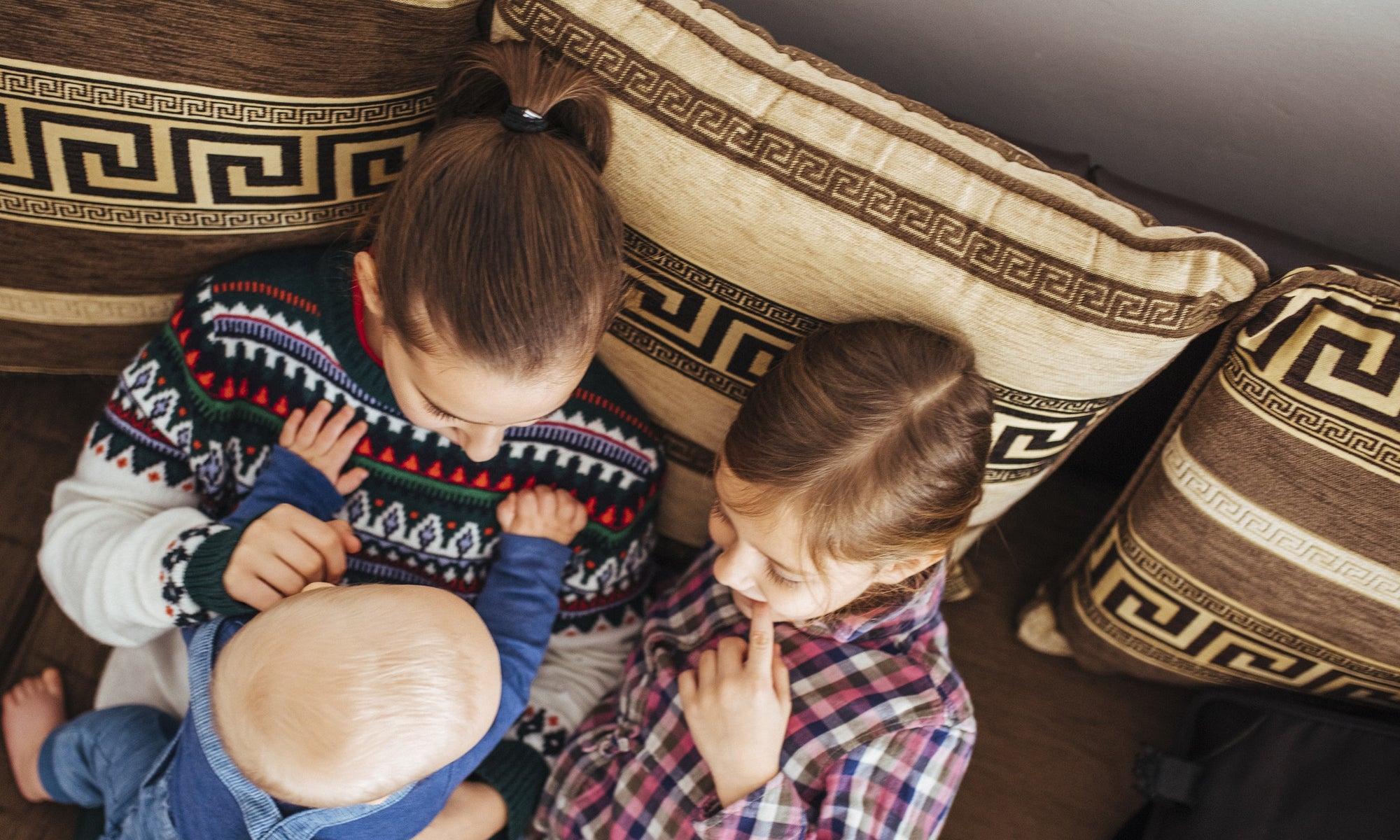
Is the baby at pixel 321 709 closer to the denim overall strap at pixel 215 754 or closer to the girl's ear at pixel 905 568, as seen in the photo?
the denim overall strap at pixel 215 754

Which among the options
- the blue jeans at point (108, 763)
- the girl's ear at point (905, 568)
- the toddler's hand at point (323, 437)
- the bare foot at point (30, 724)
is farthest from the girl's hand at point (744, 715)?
the bare foot at point (30, 724)

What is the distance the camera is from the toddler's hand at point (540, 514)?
0.98 metres

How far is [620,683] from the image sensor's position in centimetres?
108

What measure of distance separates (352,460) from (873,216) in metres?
0.64

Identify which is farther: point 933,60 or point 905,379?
point 933,60

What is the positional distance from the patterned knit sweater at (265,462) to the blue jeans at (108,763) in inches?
4.1

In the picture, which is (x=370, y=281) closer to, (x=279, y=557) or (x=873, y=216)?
(x=279, y=557)

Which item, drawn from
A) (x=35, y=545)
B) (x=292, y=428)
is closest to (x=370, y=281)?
(x=292, y=428)

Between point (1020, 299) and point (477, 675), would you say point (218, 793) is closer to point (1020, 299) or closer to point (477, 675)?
point (477, 675)

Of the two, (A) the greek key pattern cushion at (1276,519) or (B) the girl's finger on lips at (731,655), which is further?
(B) the girl's finger on lips at (731,655)

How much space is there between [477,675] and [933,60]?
888mm

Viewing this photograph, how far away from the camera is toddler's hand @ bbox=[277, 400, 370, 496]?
3.07 feet

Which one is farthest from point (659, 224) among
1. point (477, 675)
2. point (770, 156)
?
point (477, 675)

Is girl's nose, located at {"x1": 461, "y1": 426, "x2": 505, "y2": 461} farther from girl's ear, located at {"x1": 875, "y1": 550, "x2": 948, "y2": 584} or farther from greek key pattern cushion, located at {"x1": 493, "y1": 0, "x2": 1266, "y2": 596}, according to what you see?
girl's ear, located at {"x1": 875, "y1": 550, "x2": 948, "y2": 584}
